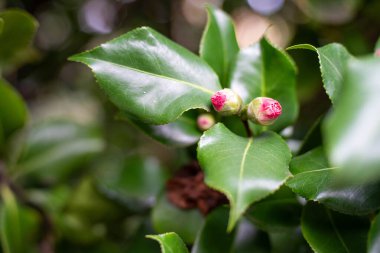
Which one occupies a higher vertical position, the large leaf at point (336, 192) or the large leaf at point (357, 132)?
the large leaf at point (357, 132)

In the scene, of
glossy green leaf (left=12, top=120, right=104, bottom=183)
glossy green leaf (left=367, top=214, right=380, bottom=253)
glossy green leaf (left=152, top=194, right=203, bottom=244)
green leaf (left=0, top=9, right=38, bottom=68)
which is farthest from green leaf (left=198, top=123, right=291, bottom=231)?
glossy green leaf (left=12, top=120, right=104, bottom=183)

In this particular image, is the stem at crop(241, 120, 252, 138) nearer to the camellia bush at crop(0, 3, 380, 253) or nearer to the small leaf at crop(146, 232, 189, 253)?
the camellia bush at crop(0, 3, 380, 253)

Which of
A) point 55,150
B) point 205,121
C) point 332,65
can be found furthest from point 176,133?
point 55,150

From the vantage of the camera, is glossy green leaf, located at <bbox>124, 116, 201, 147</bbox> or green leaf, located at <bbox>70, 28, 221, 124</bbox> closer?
green leaf, located at <bbox>70, 28, 221, 124</bbox>

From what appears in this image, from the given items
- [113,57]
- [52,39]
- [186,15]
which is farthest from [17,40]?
[186,15]

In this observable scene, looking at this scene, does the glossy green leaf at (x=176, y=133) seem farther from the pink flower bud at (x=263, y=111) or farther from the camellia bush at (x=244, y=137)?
the pink flower bud at (x=263, y=111)

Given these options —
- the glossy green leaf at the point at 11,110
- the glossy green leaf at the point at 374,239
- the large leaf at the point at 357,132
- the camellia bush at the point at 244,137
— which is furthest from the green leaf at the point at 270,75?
the glossy green leaf at the point at 11,110
